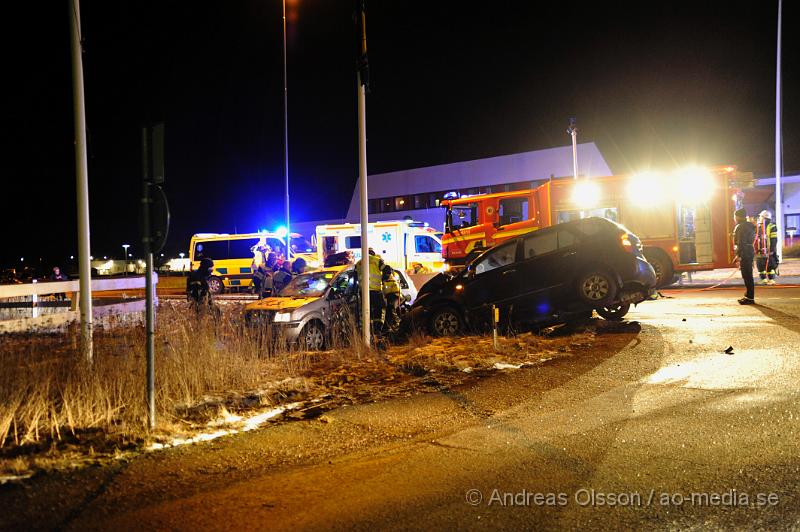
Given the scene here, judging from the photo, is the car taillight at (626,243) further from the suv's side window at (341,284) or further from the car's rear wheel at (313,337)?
the car's rear wheel at (313,337)

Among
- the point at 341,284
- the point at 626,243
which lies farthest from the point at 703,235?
the point at 341,284

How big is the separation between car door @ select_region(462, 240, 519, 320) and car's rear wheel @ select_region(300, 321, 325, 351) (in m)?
2.64

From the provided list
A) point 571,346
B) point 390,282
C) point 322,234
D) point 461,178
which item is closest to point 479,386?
point 571,346

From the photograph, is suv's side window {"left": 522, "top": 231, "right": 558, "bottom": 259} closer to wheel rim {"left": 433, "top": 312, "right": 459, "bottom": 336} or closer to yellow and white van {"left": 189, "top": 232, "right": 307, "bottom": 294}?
wheel rim {"left": 433, "top": 312, "right": 459, "bottom": 336}

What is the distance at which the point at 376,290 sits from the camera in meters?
11.5

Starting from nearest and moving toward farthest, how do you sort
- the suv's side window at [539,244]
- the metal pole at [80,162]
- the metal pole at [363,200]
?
1. the metal pole at [80,162]
2. the metal pole at [363,200]
3. the suv's side window at [539,244]

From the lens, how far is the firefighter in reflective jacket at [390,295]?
38.5 feet

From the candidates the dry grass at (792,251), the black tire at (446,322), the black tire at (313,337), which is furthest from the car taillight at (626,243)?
the dry grass at (792,251)

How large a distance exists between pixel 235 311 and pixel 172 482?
7.25 m

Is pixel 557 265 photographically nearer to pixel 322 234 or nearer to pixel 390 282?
pixel 390 282

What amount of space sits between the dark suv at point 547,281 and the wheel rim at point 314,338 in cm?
188

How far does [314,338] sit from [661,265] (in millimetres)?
10217

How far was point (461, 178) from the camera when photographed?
150ft

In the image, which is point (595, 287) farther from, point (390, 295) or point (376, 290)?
point (376, 290)
